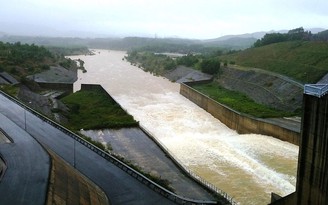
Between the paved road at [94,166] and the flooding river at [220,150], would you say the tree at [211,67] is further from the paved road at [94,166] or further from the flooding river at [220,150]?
the paved road at [94,166]

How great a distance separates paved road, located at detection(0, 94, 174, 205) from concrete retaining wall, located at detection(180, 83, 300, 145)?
15.4m

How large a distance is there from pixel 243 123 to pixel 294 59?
28.7 metres

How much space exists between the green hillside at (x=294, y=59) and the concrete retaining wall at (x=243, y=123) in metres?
13.4

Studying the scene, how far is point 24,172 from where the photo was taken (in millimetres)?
17641

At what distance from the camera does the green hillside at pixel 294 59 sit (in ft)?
169

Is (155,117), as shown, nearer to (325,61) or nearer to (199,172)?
(199,172)

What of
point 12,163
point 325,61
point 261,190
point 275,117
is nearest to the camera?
point 12,163

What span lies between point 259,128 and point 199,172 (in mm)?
11603

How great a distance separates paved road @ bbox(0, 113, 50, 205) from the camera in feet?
49.1

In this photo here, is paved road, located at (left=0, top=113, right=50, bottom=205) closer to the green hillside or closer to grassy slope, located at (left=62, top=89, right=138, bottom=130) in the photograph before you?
grassy slope, located at (left=62, top=89, right=138, bottom=130)

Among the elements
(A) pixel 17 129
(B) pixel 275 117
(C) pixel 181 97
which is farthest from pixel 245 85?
(A) pixel 17 129

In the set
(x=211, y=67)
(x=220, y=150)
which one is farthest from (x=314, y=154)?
(x=211, y=67)

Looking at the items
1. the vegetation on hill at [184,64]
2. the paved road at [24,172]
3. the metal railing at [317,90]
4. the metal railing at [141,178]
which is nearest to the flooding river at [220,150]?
the metal railing at [141,178]

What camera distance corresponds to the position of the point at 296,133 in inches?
1192
